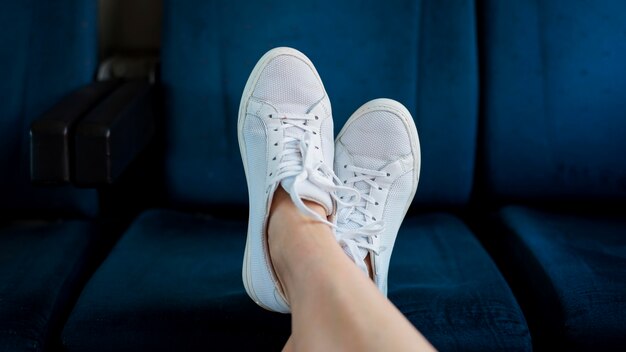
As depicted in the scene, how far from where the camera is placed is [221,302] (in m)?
1.02

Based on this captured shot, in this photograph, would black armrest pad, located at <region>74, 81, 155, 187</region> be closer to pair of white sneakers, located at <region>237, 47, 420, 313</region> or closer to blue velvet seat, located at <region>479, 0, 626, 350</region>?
pair of white sneakers, located at <region>237, 47, 420, 313</region>

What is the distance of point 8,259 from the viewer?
1120 mm

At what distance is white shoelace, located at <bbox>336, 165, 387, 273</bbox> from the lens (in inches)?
39.2

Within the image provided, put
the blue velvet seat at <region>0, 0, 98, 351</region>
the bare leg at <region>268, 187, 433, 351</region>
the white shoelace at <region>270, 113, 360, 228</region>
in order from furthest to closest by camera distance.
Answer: the blue velvet seat at <region>0, 0, 98, 351</region>
the white shoelace at <region>270, 113, 360, 228</region>
the bare leg at <region>268, 187, 433, 351</region>

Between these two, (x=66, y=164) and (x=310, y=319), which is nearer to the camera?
(x=310, y=319)

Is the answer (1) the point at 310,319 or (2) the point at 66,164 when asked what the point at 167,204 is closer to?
(2) the point at 66,164

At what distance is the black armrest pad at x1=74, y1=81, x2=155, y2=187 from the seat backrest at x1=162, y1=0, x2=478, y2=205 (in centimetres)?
13

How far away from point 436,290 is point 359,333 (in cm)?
38

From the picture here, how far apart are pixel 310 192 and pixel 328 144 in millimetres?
228

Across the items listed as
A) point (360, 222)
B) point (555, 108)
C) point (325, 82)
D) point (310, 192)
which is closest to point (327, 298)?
point (310, 192)

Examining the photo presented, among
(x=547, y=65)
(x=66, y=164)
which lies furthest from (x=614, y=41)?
(x=66, y=164)

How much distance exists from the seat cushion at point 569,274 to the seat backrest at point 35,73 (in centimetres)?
80

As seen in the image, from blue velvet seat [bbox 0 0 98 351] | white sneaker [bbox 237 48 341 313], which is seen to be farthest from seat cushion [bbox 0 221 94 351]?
white sneaker [bbox 237 48 341 313]

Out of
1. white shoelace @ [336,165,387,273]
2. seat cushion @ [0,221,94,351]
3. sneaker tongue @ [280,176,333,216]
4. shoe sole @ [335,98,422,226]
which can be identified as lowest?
seat cushion @ [0,221,94,351]
